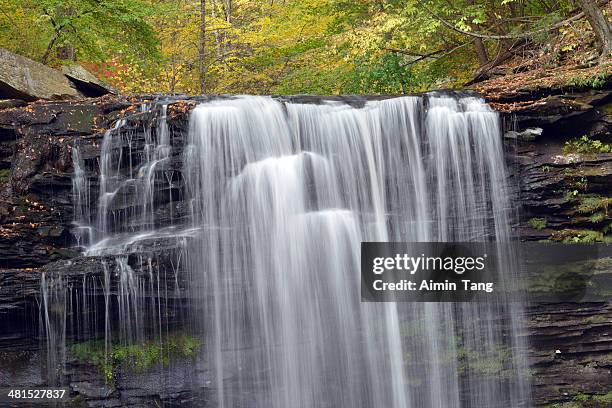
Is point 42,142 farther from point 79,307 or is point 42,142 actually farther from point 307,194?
point 307,194

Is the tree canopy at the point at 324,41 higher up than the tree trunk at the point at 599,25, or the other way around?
the tree canopy at the point at 324,41

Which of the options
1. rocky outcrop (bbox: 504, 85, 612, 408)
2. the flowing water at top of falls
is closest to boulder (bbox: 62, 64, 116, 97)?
the flowing water at top of falls

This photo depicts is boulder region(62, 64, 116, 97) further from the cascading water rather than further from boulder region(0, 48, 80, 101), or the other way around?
the cascading water

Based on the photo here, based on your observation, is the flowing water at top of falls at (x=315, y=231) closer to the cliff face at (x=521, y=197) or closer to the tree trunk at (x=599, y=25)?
the cliff face at (x=521, y=197)

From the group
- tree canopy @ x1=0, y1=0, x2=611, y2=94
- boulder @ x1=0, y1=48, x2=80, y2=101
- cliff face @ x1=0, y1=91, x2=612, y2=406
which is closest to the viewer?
cliff face @ x1=0, y1=91, x2=612, y2=406

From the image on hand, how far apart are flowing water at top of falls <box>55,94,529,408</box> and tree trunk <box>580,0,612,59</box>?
109 inches

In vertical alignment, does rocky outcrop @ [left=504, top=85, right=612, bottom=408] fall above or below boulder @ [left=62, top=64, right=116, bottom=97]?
below

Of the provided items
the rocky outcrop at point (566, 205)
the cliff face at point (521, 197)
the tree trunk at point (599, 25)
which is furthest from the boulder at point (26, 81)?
the tree trunk at point (599, 25)

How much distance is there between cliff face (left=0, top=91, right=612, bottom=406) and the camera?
371 inches

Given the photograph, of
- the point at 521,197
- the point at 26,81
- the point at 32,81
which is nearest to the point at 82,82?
the point at 32,81

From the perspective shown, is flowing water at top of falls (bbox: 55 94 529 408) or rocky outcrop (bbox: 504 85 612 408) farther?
rocky outcrop (bbox: 504 85 612 408)

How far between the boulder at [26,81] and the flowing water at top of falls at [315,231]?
2612 millimetres

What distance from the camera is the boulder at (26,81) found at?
1131 cm

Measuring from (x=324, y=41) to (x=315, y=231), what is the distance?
859 centimetres
